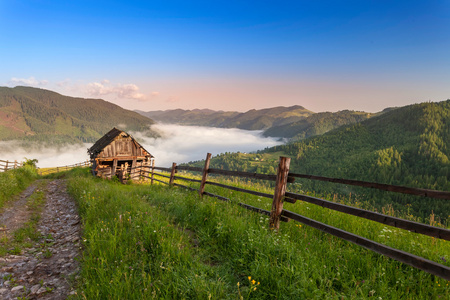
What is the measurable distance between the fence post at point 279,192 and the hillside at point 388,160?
84.5 m

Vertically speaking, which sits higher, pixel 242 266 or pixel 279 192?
pixel 279 192

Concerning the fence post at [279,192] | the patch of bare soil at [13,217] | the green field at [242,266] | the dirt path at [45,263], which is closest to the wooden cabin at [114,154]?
the patch of bare soil at [13,217]

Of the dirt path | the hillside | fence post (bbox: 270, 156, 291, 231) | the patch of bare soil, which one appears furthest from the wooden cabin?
the hillside

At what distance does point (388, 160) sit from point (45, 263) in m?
163

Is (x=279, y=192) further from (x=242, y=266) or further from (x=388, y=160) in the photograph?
(x=388, y=160)

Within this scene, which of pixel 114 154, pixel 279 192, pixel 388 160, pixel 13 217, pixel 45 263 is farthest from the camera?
pixel 388 160

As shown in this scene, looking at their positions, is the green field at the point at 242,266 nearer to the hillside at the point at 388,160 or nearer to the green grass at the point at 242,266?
the green grass at the point at 242,266

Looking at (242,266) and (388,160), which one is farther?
(388,160)

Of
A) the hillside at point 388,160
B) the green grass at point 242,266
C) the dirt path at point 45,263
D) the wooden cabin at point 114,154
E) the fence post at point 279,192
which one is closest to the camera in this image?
the green grass at point 242,266

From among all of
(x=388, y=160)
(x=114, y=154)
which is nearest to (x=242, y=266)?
(x=114, y=154)

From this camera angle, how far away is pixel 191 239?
493 centimetres

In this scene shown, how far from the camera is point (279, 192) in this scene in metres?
5.41

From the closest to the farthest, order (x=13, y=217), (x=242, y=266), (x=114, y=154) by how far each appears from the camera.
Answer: (x=242, y=266)
(x=13, y=217)
(x=114, y=154)

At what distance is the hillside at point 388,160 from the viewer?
96137 mm
